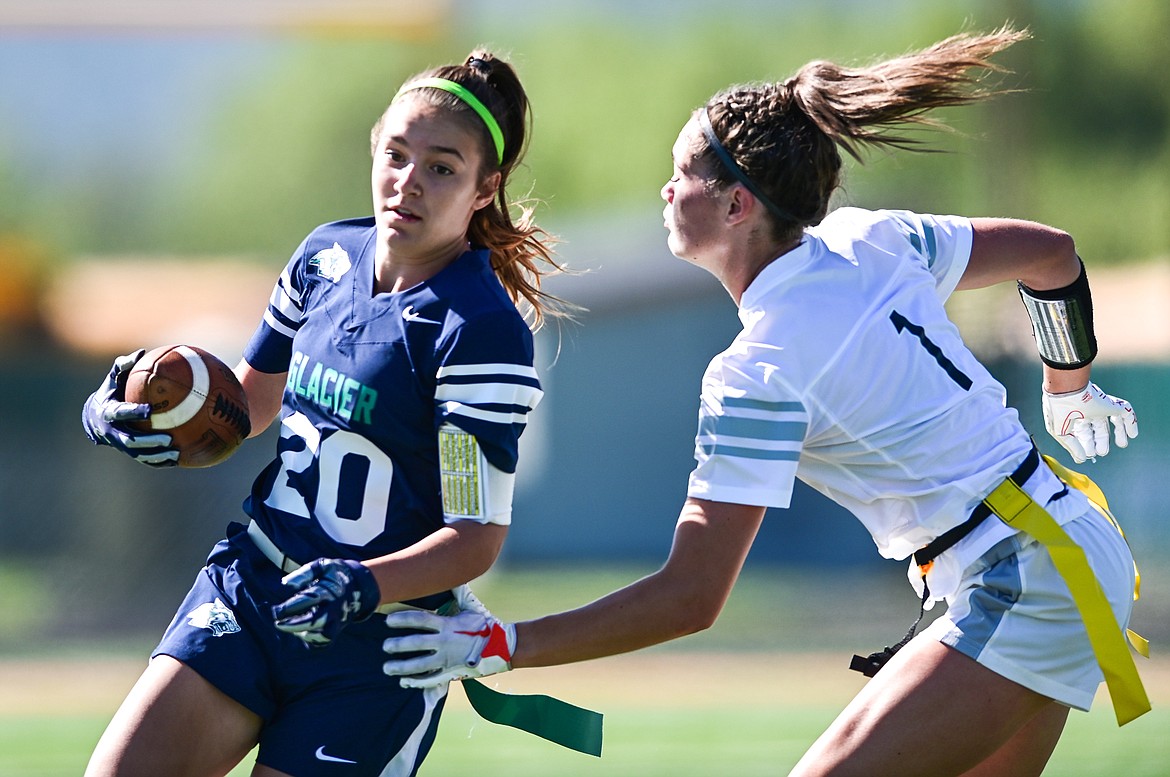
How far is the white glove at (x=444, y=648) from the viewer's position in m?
2.90

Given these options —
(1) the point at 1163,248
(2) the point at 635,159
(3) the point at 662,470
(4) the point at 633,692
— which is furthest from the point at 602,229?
(2) the point at 635,159

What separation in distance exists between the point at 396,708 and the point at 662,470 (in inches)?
464

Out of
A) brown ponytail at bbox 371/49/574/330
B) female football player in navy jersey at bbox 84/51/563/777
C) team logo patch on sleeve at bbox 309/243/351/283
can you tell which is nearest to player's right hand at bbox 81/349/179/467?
female football player in navy jersey at bbox 84/51/563/777

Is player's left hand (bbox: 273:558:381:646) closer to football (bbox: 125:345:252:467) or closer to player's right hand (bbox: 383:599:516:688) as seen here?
player's right hand (bbox: 383:599:516:688)

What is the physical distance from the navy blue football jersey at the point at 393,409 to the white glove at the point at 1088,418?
1.53 metres

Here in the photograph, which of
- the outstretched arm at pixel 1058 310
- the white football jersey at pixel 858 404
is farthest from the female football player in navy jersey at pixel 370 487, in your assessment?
the outstretched arm at pixel 1058 310

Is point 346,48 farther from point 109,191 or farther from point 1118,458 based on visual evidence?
point 1118,458

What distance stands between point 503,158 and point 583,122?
37386 millimetres

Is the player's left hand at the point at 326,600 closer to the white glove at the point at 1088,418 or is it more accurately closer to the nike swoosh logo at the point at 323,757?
the nike swoosh logo at the point at 323,757

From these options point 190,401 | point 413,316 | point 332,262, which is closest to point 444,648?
point 413,316

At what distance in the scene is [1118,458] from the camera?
13.9m

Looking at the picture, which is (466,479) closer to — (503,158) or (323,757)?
(323,757)

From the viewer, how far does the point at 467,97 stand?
10.6ft

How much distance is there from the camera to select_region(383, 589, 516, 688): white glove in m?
2.90
